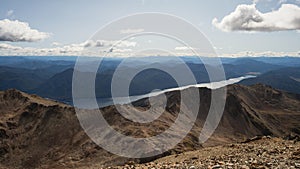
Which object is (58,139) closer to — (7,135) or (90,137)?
(90,137)

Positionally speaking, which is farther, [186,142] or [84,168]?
[186,142]

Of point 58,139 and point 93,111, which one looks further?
point 93,111

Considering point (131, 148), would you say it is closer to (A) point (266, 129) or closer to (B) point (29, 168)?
(B) point (29, 168)

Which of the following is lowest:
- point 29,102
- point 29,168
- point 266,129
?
point 266,129

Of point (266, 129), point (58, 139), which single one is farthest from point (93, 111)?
point (266, 129)

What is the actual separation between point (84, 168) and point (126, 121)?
3134 centimetres

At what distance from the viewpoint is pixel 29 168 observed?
79438 millimetres

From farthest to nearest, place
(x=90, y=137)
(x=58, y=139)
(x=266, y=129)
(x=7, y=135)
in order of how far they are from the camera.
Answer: (x=266, y=129) → (x=7, y=135) → (x=58, y=139) → (x=90, y=137)

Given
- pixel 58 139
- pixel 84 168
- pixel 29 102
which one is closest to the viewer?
pixel 84 168

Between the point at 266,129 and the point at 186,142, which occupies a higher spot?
the point at 186,142

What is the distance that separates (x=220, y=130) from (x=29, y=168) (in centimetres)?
8714

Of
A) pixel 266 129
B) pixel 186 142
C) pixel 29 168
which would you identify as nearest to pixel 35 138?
pixel 29 168

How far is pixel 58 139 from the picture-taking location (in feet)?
306

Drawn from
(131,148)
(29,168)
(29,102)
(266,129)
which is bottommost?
(266,129)
